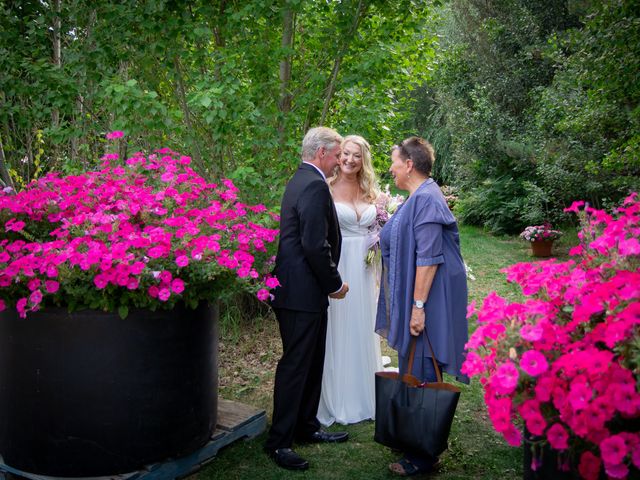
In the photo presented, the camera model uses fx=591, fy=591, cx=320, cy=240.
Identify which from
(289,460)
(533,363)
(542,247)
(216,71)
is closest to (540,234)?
(542,247)

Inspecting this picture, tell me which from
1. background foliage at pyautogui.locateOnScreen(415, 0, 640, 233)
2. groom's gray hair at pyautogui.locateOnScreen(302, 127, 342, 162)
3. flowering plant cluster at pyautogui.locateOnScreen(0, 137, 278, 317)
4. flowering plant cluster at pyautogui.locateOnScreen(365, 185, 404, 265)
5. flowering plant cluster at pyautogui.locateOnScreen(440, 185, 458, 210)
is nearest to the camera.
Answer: flowering plant cluster at pyautogui.locateOnScreen(0, 137, 278, 317)

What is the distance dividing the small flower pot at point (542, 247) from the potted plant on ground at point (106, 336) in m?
10.4

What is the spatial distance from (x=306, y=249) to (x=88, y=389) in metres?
1.41

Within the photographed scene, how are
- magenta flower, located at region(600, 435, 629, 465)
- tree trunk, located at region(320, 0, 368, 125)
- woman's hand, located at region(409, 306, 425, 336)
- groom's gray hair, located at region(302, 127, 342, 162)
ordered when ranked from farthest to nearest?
tree trunk, located at region(320, 0, 368, 125) < groom's gray hair, located at region(302, 127, 342, 162) < woman's hand, located at region(409, 306, 425, 336) < magenta flower, located at region(600, 435, 629, 465)

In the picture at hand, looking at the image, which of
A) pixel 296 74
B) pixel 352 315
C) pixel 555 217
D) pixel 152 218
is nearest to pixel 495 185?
pixel 555 217

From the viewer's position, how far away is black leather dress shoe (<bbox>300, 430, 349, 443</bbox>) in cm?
401

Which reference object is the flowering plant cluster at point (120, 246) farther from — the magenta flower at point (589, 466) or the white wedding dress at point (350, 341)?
the magenta flower at point (589, 466)

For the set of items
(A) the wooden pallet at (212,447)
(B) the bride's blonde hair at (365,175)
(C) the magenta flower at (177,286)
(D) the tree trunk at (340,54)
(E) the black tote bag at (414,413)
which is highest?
(D) the tree trunk at (340,54)

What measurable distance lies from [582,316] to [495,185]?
48.9 feet

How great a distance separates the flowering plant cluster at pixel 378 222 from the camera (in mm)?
4598

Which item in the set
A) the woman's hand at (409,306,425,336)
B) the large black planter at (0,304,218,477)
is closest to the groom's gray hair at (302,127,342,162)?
the woman's hand at (409,306,425,336)

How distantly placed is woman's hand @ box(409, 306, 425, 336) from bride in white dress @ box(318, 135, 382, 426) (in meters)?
1.04

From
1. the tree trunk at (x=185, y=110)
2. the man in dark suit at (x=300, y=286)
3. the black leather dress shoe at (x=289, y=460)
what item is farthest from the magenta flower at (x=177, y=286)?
the tree trunk at (x=185, y=110)

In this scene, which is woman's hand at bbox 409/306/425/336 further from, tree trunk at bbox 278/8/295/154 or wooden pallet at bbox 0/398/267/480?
tree trunk at bbox 278/8/295/154
